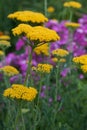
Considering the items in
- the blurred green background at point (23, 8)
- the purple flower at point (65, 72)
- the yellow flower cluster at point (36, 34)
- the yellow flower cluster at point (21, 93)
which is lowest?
the blurred green background at point (23, 8)

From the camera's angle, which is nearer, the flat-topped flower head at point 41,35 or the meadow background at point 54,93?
the flat-topped flower head at point 41,35

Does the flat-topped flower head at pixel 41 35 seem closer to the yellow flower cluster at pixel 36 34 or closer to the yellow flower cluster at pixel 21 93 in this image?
the yellow flower cluster at pixel 36 34

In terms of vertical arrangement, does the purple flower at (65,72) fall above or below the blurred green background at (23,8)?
above

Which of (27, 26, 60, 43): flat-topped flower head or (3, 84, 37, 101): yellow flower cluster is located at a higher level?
(27, 26, 60, 43): flat-topped flower head

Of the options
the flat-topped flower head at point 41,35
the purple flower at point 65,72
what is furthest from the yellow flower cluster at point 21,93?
the purple flower at point 65,72

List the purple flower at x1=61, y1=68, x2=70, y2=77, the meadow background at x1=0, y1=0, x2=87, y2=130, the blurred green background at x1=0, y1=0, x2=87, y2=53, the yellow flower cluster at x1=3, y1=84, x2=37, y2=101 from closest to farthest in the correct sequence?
the yellow flower cluster at x1=3, y1=84, x2=37, y2=101
the meadow background at x1=0, y1=0, x2=87, y2=130
the purple flower at x1=61, y1=68, x2=70, y2=77
the blurred green background at x1=0, y1=0, x2=87, y2=53

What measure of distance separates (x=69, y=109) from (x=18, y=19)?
34.9 inches

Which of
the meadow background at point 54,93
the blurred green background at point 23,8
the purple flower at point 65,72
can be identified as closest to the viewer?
the meadow background at point 54,93

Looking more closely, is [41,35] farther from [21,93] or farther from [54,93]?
[54,93]

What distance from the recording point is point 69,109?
302cm

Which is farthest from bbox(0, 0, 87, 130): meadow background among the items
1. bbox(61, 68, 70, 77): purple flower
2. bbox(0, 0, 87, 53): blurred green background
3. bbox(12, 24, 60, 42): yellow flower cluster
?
bbox(0, 0, 87, 53): blurred green background

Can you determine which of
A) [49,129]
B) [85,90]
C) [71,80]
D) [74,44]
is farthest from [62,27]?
[49,129]

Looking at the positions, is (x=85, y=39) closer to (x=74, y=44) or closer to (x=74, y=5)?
(x=74, y=44)

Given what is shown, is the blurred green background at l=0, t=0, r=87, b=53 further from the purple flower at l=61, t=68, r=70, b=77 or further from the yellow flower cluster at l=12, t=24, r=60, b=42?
the yellow flower cluster at l=12, t=24, r=60, b=42
